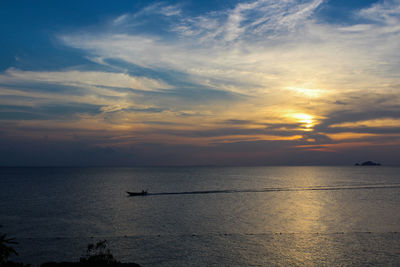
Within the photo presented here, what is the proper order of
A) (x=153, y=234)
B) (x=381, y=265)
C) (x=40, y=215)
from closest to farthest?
(x=381, y=265), (x=153, y=234), (x=40, y=215)

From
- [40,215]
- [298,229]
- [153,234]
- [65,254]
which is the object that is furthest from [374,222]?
[40,215]

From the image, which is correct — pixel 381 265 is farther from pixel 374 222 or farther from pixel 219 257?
pixel 374 222

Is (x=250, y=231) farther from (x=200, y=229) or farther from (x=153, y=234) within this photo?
(x=153, y=234)

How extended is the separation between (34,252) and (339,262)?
43.9m

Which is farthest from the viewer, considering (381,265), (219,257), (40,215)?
(40,215)

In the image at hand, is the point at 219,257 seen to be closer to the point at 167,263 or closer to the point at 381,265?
the point at 167,263

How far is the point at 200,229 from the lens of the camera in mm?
63062

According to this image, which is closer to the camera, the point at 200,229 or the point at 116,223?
the point at 200,229

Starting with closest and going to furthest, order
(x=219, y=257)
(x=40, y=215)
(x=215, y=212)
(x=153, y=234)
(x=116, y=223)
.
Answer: (x=219, y=257) → (x=153, y=234) → (x=116, y=223) → (x=40, y=215) → (x=215, y=212)

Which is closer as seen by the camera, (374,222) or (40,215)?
(374,222)

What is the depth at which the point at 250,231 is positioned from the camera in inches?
2435

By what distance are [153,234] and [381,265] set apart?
36.6 meters

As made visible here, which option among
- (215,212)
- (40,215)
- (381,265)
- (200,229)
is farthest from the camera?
(215,212)

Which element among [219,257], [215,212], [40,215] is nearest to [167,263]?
[219,257]
